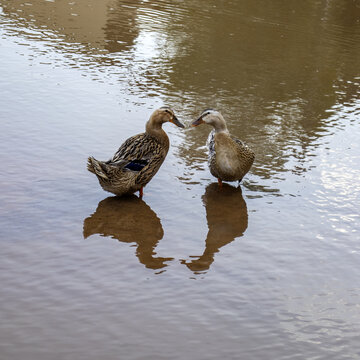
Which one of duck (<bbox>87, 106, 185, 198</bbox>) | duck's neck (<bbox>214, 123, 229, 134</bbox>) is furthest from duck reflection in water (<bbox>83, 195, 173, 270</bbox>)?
duck's neck (<bbox>214, 123, 229, 134</bbox>)

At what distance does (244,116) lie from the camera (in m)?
10.6

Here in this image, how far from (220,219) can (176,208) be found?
0.51m

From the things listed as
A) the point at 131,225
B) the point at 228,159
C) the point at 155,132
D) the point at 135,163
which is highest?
the point at 155,132

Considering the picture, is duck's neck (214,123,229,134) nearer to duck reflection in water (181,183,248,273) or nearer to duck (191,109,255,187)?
duck (191,109,255,187)

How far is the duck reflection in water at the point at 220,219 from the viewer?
6255 mm

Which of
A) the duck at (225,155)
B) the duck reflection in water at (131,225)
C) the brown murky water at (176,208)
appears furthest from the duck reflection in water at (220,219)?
the duck reflection in water at (131,225)

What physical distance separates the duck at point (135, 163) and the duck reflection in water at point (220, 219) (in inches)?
30.8

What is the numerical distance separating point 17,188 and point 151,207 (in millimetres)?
1494

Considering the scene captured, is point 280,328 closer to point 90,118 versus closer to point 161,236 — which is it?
point 161,236

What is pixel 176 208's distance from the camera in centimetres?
734

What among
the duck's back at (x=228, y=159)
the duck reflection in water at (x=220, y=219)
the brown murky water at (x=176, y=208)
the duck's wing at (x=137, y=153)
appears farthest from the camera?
the duck's back at (x=228, y=159)

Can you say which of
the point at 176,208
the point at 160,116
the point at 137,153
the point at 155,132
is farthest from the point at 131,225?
the point at 160,116

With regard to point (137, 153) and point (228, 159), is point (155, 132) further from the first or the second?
point (228, 159)

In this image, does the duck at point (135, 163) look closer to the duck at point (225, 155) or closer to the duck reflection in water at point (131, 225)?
the duck reflection in water at point (131, 225)
